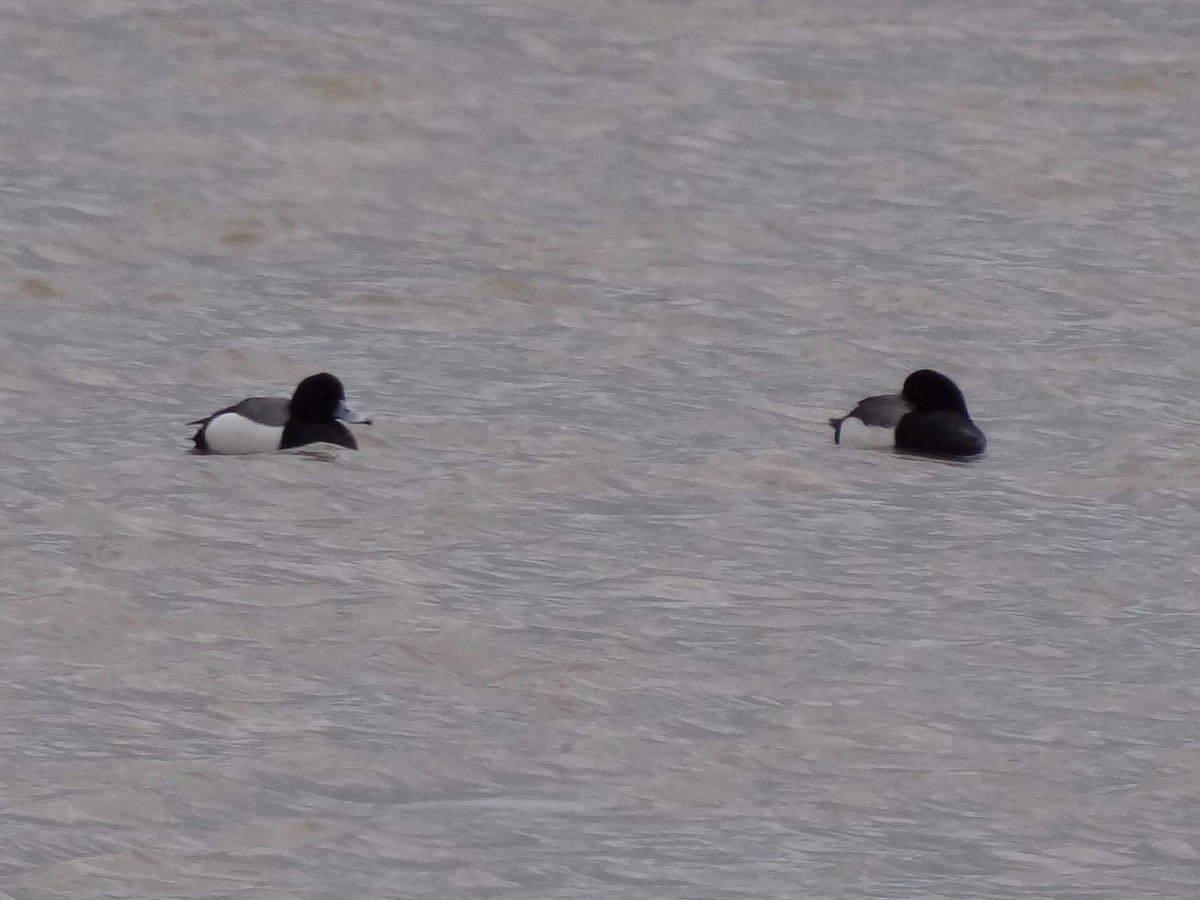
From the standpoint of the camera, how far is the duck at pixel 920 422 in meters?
13.5

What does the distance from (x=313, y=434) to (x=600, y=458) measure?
4.38 ft

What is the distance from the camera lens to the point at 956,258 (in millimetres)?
18016

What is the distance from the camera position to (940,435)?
13.5m

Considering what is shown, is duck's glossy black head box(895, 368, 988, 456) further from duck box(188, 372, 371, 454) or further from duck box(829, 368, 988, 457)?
duck box(188, 372, 371, 454)

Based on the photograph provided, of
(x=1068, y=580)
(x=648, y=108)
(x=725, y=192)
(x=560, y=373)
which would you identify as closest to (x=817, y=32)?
(x=648, y=108)

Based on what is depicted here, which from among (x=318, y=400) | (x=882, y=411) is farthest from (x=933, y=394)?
(x=318, y=400)

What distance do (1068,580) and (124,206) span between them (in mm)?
8803

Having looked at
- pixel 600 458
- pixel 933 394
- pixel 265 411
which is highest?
pixel 933 394

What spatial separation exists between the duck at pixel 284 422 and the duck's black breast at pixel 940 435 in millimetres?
2570

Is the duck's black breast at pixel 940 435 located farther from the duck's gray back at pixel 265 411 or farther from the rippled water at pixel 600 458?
the duck's gray back at pixel 265 411

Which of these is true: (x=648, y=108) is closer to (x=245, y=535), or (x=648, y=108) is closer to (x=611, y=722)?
(x=245, y=535)

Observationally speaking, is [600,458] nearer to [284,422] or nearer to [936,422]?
[284,422]

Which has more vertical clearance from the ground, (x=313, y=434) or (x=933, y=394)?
(x=933, y=394)

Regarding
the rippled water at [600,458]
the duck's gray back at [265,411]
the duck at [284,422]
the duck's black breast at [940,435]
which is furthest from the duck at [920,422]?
the duck's gray back at [265,411]
